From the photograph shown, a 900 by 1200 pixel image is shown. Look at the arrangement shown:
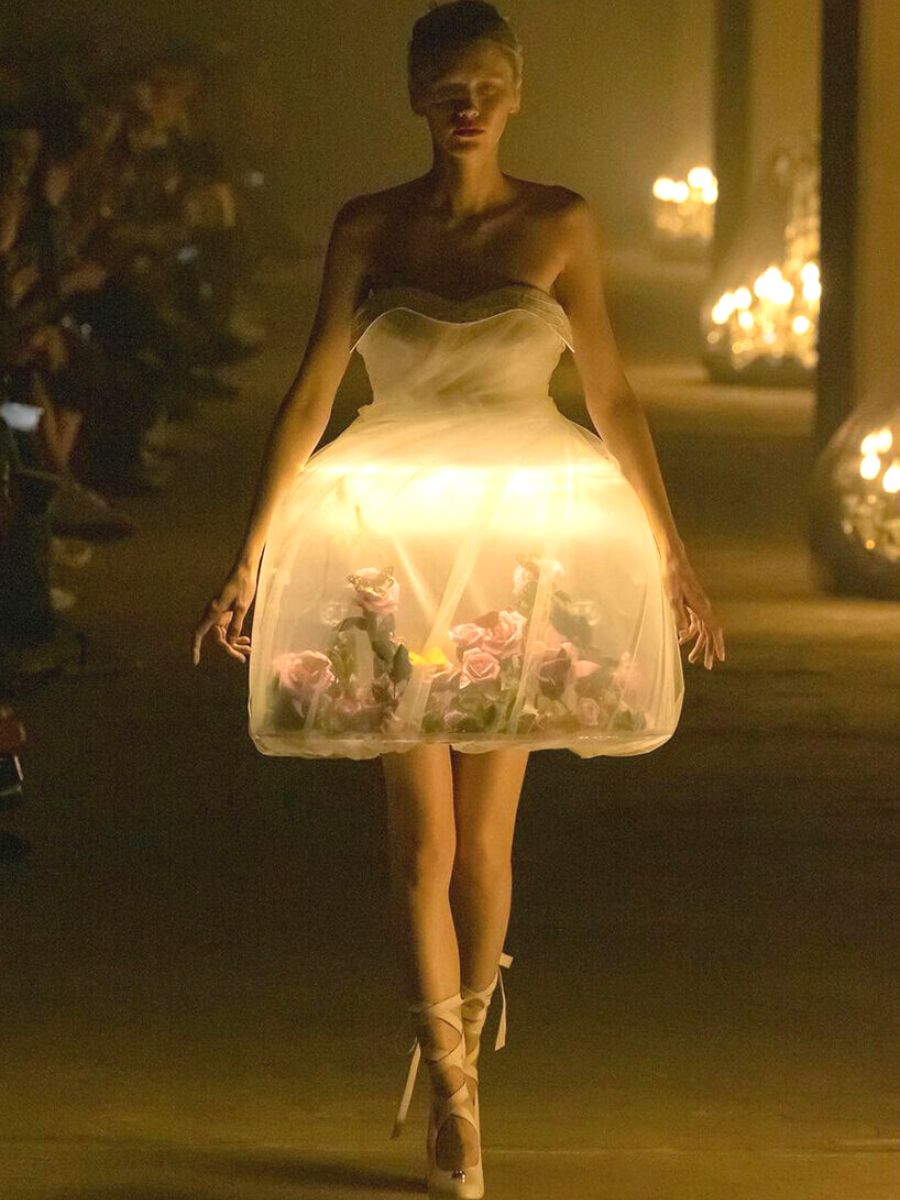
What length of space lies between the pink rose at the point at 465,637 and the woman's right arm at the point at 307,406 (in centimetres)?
36

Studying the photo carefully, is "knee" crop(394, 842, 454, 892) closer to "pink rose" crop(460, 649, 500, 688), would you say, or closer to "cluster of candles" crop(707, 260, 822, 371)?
"pink rose" crop(460, 649, 500, 688)

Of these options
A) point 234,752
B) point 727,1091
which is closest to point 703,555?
point 234,752

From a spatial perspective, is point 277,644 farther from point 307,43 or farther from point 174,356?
point 307,43

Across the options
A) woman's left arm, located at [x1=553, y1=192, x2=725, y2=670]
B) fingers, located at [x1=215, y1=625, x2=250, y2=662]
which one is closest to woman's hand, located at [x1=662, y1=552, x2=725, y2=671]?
woman's left arm, located at [x1=553, y1=192, x2=725, y2=670]

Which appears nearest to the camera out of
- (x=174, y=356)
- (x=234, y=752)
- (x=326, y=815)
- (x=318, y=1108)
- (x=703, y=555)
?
(x=318, y=1108)

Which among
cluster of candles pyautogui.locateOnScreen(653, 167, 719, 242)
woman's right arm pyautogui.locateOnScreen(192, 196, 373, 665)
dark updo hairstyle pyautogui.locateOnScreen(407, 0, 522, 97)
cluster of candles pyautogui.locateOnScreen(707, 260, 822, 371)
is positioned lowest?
cluster of candles pyautogui.locateOnScreen(653, 167, 719, 242)

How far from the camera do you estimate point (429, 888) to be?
5000 millimetres

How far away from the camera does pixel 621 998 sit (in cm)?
638

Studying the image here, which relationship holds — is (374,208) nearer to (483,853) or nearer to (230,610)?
(230,610)

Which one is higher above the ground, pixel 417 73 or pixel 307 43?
pixel 417 73

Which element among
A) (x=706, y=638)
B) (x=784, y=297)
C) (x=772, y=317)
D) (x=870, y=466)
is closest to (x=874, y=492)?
(x=870, y=466)

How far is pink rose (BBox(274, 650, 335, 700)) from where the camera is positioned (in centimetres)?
486

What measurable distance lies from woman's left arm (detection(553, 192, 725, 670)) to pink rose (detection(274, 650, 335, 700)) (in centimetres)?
63

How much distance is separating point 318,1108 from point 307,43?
38.4 meters
